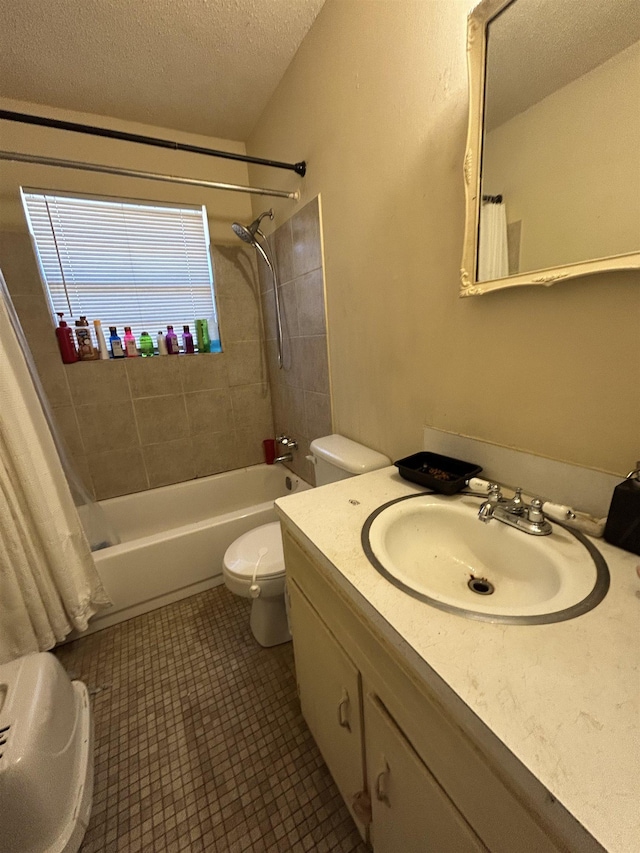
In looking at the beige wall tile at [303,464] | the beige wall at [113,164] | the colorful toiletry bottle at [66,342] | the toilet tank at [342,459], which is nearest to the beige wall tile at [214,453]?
the beige wall tile at [303,464]

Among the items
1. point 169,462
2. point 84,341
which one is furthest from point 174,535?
point 84,341

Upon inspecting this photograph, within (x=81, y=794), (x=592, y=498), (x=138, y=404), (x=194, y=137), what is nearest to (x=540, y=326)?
(x=592, y=498)

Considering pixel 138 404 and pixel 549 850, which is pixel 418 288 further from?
pixel 138 404

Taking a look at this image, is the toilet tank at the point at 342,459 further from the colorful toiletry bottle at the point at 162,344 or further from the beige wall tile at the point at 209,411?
the colorful toiletry bottle at the point at 162,344

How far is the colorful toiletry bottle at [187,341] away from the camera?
2.17 meters

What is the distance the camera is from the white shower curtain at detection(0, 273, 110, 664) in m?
1.20

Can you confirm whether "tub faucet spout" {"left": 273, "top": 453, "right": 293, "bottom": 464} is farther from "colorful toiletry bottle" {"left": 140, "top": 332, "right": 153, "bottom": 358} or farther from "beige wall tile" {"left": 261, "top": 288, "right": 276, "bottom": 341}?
"colorful toiletry bottle" {"left": 140, "top": 332, "right": 153, "bottom": 358}

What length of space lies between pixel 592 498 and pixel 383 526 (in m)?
0.45

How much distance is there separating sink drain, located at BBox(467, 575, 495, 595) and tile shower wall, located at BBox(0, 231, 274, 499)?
193 centimetres

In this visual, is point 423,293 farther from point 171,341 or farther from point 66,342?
point 66,342

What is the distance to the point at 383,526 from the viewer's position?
811mm

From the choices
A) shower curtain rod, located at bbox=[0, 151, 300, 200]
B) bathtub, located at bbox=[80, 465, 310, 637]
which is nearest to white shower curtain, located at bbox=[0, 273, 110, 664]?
bathtub, located at bbox=[80, 465, 310, 637]

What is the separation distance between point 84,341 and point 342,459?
5.44 ft

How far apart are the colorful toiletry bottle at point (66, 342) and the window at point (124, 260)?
12 cm
